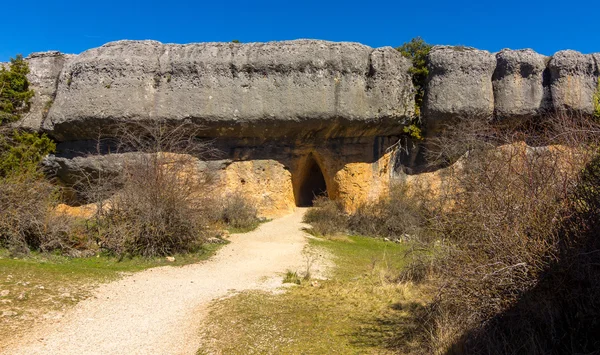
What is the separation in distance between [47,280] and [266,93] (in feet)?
28.3

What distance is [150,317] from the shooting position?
556cm

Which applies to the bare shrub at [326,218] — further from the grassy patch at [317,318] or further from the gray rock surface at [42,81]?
the gray rock surface at [42,81]

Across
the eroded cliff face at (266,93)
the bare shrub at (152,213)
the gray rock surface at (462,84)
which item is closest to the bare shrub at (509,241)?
the bare shrub at (152,213)

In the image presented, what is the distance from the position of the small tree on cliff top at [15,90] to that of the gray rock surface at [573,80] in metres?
15.9

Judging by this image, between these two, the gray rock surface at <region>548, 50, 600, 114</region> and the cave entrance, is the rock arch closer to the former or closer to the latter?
the cave entrance

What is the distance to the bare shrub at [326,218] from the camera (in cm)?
1311

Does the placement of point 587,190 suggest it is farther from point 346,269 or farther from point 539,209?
point 346,269

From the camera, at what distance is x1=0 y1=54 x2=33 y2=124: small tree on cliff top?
13.1m

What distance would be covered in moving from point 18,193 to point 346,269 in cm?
654

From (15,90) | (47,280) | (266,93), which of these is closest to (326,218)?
(266,93)

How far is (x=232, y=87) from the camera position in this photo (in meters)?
13.6

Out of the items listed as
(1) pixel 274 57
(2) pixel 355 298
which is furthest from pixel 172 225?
(1) pixel 274 57

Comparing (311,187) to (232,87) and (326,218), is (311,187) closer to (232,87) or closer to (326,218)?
(326,218)

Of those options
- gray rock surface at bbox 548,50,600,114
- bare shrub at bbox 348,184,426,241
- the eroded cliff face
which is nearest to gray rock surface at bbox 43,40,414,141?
the eroded cliff face
